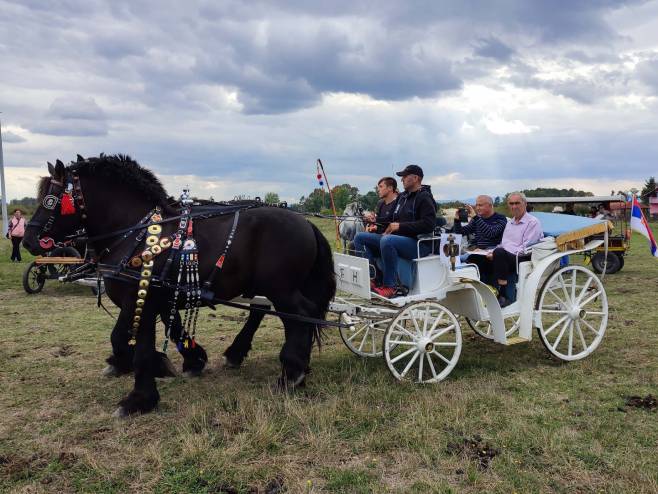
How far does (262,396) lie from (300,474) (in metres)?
1.34

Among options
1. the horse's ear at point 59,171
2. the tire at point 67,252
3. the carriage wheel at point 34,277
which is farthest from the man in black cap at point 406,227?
the carriage wheel at point 34,277

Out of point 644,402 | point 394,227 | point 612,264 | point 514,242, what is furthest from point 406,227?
point 612,264

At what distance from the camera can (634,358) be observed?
18.0 feet

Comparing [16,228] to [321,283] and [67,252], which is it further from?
[321,283]

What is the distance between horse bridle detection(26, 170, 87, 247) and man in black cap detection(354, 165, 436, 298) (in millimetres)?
2756

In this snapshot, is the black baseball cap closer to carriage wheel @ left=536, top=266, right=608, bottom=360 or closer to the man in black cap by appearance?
the man in black cap

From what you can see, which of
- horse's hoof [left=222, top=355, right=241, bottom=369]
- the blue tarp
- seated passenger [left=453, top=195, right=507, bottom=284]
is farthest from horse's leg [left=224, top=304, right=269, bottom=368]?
the blue tarp

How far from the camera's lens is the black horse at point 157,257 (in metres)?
4.25

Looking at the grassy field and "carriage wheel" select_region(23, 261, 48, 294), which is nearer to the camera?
the grassy field

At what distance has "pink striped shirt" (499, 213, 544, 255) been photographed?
5656 mm

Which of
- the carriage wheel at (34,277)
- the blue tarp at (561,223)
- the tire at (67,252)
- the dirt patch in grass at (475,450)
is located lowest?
the dirt patch in grass at (475,450)

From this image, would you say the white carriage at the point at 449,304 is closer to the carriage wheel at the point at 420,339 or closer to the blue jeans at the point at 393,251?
the carriage wheel at the point at 420,339

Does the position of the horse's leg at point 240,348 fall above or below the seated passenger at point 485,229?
below

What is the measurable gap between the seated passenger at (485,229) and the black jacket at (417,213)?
0.69 metres
